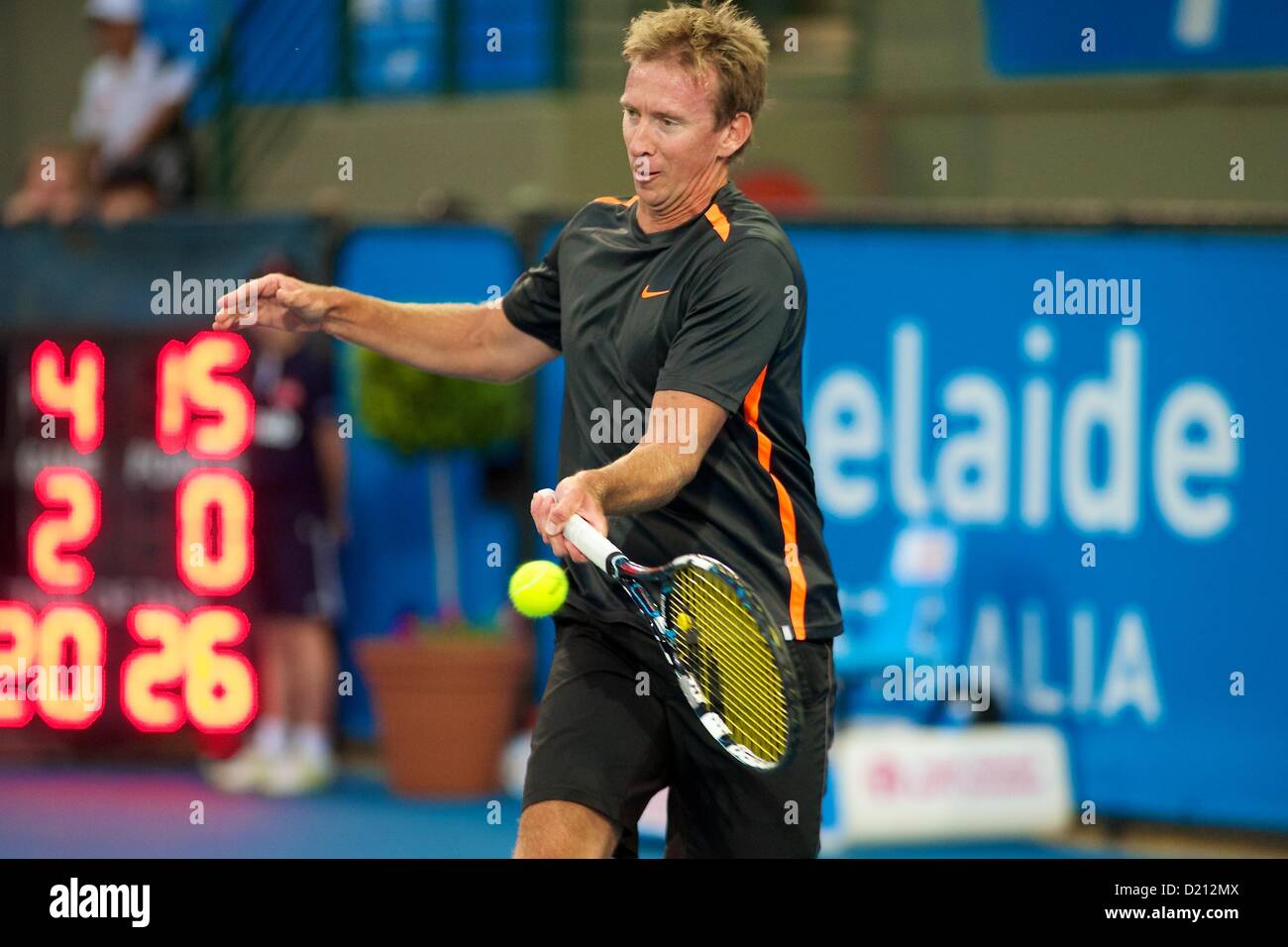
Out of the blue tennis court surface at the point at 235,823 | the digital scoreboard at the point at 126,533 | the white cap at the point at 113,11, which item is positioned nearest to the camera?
the blue tennis court surface at the point at 235,823

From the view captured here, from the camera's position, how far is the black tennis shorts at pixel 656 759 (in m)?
4.19

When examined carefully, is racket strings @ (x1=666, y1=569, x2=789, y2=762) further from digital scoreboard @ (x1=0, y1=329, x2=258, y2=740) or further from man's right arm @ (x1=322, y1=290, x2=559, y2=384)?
digital scoreboard @ (x1=0, y1=329, x2=258, y2=740)

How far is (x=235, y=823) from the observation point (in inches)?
320

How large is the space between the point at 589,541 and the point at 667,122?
88cm

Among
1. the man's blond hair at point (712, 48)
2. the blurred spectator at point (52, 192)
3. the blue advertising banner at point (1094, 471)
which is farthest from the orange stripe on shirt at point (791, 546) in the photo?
the blurred spectator at point (52, 192)

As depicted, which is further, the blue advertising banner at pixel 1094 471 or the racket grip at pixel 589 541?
the blue advertising banner at pixel 1094 471

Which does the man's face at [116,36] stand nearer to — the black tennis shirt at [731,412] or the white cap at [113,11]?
the white cap at [113,11]

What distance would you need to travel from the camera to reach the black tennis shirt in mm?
4180

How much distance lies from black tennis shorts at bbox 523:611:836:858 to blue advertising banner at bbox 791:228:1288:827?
334cm

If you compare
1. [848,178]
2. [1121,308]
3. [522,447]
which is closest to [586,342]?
[1121,308]

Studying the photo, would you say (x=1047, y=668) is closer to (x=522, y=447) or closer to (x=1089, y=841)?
(x=1089, y=841)

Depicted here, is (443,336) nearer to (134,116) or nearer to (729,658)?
(729,658)

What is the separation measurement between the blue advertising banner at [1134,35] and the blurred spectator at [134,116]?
3.87 meters

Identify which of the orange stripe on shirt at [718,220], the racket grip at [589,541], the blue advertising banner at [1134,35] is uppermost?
the blue advertising banner at [1134,35]
